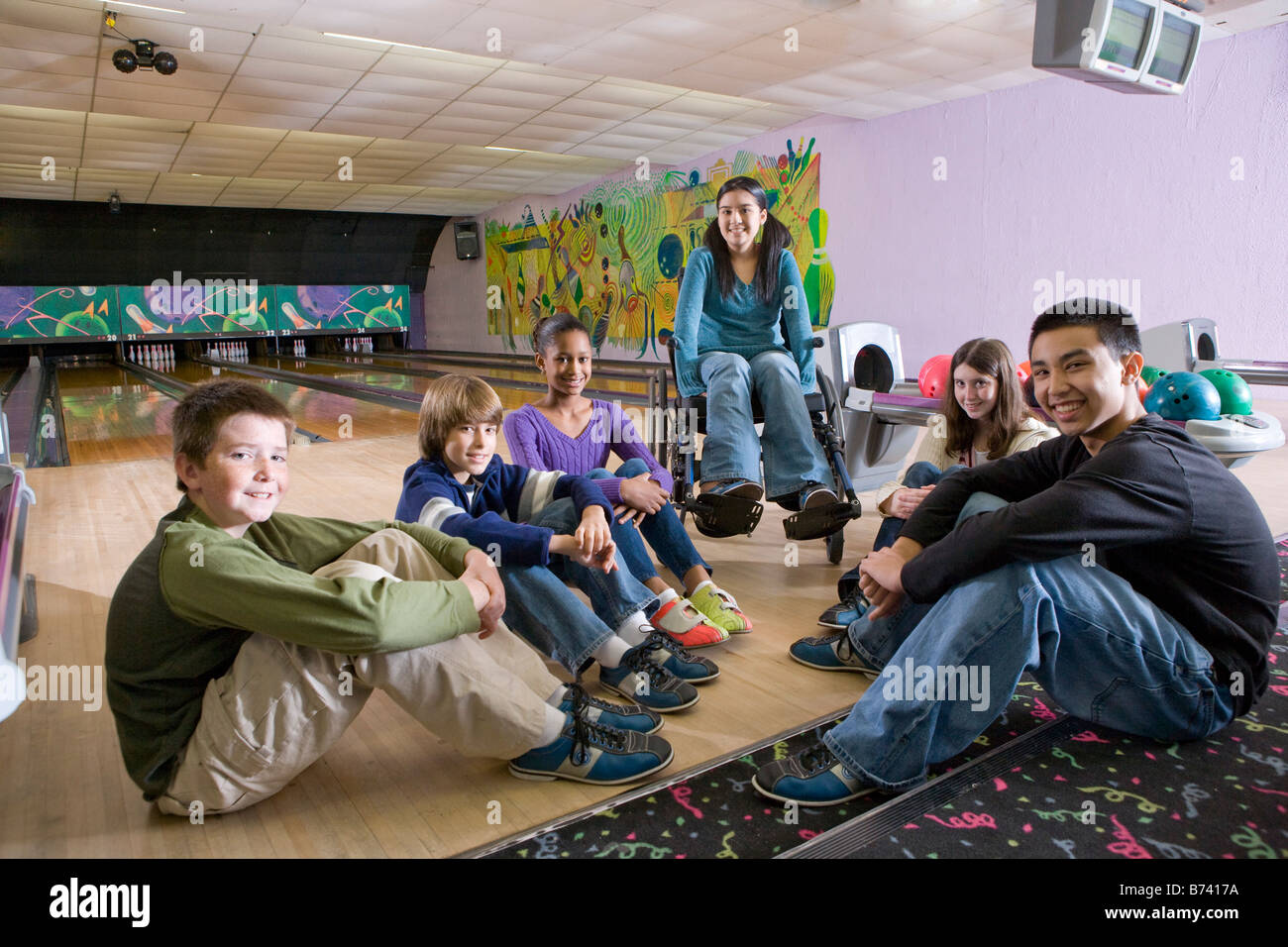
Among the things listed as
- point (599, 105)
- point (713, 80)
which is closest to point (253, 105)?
point (599, 105)

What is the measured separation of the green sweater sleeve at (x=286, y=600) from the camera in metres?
1.16

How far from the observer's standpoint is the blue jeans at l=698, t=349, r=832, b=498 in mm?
2381

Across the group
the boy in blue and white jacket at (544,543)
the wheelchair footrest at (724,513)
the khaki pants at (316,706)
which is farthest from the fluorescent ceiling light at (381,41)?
the khaki pants at (316,706)

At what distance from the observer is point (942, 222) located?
7078 mm

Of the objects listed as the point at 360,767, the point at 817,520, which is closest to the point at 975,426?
→ the point at 817,520

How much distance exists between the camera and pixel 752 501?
237 cm

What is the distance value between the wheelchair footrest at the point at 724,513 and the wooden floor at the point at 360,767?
176mm

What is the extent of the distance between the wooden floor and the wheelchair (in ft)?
0.56

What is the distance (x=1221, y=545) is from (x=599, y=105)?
6.87 meters

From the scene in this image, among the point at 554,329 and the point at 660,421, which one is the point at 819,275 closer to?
the point at 660,421

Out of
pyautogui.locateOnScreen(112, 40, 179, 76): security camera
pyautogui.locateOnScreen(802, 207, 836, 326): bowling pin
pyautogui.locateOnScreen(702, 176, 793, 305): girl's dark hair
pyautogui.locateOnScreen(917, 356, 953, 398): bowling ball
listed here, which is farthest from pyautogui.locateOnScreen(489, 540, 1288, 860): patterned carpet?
pyautogui.locateOnScreen(802, 207, 836, 326): bowling pin

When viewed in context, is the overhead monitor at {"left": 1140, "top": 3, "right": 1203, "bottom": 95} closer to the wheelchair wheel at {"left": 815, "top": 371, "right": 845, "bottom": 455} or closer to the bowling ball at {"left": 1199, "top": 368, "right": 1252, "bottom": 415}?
the bowling ball at {"left": 1199, "top": 368, "right": 1252, "bottom": 415}

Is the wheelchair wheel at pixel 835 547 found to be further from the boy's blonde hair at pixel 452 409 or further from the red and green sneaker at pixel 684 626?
the boy's blonde hair at pixel 452 409
